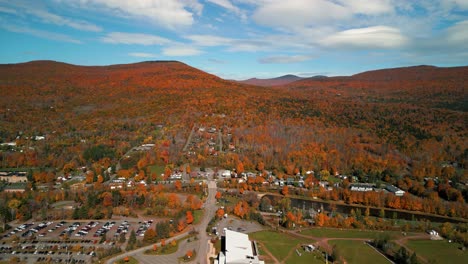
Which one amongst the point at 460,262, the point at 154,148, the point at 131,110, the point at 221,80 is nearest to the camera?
the point at 460,262

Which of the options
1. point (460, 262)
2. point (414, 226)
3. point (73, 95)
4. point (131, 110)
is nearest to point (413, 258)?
point (460, 262)

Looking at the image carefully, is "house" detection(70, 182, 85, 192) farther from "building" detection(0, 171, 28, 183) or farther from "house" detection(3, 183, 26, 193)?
"building" detection(0, 171, 28, 183)

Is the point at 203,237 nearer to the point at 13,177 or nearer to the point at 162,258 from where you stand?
the point at 162,258

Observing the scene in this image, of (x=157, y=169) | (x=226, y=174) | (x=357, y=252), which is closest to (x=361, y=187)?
(x=357, y=252)

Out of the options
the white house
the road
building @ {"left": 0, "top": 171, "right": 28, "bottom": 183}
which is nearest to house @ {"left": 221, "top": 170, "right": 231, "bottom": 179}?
the white house

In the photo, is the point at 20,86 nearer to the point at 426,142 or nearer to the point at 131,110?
the point at 131,110

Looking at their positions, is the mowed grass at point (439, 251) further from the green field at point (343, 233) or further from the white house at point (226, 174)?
the white house at point (226, 174)

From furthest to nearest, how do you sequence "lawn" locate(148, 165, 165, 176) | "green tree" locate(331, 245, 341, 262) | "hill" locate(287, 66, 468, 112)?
1. "hill" locate(287, 66, 468, 112)
2. "lawn" locate(148, 165, 165, 176)
3. "green tree" locate(331, 245, 341, 262)
